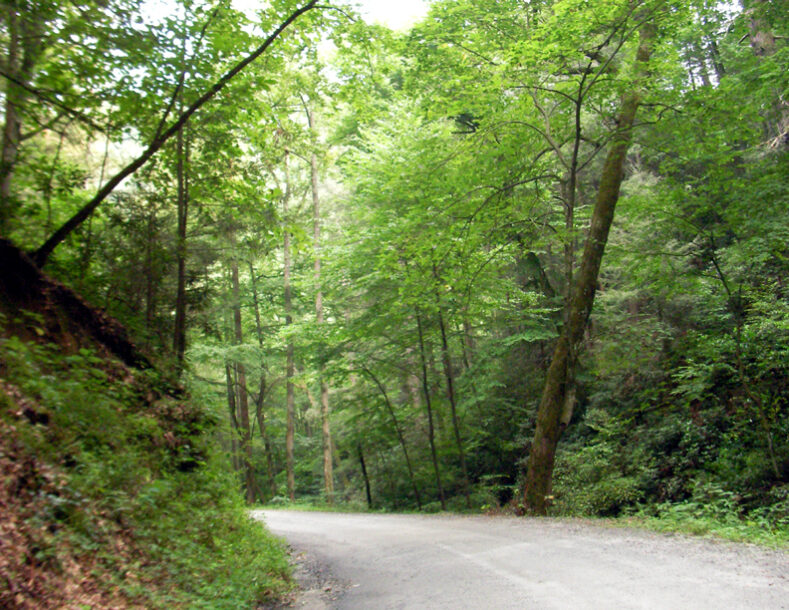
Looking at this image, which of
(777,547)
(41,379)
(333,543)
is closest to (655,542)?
(777,547)

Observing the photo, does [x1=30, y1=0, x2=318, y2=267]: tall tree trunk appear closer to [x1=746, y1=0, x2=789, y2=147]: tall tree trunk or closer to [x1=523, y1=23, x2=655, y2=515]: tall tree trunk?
[x1=523, y1=23, x2=655, y2=515]: tall tree trunk

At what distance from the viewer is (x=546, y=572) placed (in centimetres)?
517

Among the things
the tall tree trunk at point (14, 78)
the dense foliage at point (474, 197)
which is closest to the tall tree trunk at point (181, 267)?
the dense foliage at point (474, 197)

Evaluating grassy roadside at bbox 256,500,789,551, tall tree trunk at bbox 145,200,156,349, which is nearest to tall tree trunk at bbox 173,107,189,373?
tall tree trunk at bbox 145,200,156,349

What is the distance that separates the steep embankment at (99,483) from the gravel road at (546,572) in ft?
3.39

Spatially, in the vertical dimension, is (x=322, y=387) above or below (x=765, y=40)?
below

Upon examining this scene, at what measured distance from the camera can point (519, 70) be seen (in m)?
9.37

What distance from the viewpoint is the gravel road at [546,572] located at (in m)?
4.20

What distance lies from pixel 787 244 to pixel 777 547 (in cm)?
530

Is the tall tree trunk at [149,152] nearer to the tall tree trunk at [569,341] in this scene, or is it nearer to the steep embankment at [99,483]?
the steep embankment at [99,483]

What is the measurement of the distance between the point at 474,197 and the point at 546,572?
24.8ft

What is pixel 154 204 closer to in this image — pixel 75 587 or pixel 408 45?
pixel 408 45

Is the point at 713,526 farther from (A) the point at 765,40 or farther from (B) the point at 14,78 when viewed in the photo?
(B) the point at 14,78

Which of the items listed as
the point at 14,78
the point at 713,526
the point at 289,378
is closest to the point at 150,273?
the point at 14,78
